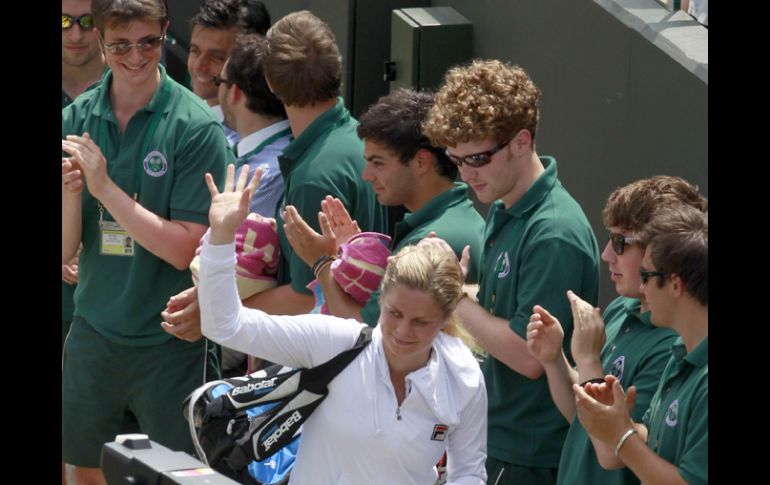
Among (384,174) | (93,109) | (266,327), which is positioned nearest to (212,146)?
(93,109)

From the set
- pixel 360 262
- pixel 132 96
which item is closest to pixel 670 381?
pixel 360 262

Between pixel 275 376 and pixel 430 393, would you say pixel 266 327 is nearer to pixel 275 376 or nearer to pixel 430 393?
pixel 275 376

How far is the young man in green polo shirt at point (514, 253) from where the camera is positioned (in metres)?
4.07

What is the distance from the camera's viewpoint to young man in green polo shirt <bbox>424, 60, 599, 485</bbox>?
4.07 meters

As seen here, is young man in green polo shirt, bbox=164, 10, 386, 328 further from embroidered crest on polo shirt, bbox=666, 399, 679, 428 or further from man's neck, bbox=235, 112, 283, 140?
embroidered crest on polo shirt, bbox=666, 399, 679, 428

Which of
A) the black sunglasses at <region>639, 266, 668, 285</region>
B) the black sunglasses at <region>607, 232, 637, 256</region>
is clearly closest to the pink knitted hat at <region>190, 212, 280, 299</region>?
the black sunglasses at <region>607, 232, 637, 256</region>

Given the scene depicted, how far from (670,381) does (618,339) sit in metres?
0.49

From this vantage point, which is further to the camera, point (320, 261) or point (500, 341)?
point (320, 261)

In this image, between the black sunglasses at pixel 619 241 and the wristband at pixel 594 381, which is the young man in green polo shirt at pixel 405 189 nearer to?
the black sunglasses at pixel 619 241

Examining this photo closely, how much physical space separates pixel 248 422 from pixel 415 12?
13.3 feet

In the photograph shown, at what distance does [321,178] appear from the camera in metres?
4.89

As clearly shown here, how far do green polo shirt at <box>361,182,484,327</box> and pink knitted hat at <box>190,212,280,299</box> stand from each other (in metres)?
0.66

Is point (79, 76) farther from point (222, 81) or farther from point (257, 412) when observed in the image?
point (257, 412)

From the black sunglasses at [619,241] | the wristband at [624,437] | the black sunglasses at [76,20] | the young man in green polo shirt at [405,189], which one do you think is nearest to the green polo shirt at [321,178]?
the young man in green polo shirt at [405,189]
